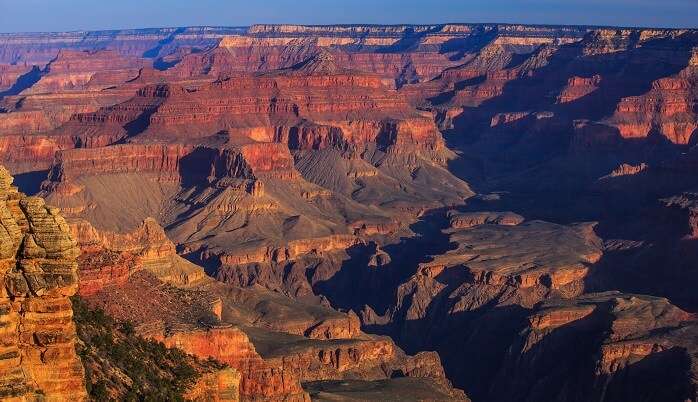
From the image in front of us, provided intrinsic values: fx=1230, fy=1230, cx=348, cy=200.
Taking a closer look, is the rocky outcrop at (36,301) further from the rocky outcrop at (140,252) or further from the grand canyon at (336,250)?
the rocky outcrop at (140,252)

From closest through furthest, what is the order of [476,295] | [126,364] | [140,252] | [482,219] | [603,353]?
[126,364], [140,252], [603,353], [476,295], [482,219]

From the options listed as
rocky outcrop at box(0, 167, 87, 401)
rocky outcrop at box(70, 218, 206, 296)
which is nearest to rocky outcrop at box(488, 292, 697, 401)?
rocky outcrop at box(70, 218, 206, 296)

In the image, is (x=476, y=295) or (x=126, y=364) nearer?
(x=126, y=364)

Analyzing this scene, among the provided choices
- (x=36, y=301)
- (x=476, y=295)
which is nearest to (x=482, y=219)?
(x=476, y=295)

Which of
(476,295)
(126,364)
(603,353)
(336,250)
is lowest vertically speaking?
(126,364)

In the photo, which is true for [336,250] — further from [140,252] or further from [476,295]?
[140,252]

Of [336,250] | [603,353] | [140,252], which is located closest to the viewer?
[140,252]

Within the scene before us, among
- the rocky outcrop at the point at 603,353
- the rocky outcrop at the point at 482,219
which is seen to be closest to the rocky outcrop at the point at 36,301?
the rocky outcrop at the point at 603,353
